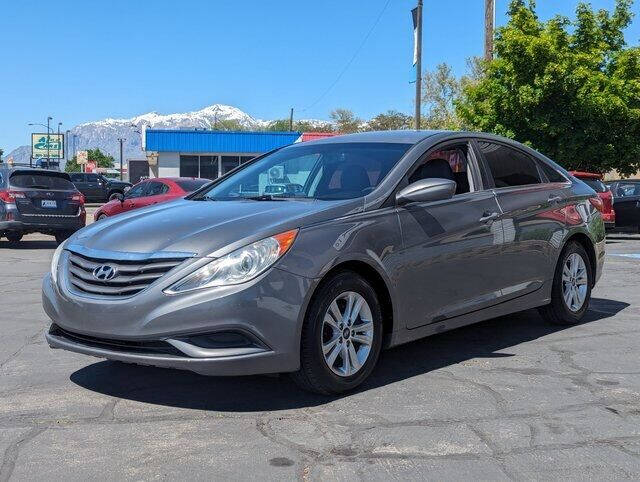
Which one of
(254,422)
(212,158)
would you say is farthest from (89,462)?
(212,158)

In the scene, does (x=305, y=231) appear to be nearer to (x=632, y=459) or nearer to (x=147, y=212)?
(x=147, y=212)

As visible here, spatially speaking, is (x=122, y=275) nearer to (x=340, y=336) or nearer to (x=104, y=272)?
(x=104, y=272)

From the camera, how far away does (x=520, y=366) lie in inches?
210

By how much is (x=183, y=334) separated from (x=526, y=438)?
1874 mm

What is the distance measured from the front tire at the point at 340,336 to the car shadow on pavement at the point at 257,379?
0.16 meters

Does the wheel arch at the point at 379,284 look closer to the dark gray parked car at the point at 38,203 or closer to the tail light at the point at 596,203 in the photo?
the tail light at the point at 596,203

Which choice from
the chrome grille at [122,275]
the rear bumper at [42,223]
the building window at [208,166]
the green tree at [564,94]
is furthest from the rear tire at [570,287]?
the building window at [208,166]

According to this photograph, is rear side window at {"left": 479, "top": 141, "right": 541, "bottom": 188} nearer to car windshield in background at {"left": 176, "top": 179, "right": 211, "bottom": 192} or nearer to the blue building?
car windshield in background at {"left": 176, "top": 179, "right": 211, "bottom": 192}

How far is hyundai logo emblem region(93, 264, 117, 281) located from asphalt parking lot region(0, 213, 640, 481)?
77cm

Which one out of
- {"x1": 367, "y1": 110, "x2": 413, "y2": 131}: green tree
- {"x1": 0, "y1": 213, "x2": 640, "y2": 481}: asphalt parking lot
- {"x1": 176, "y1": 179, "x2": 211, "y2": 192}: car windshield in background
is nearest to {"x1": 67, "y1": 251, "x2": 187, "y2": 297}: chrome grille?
{"x1": 0, "y1": 213, "x2": 640, "y2": 481}: asphalt parking lot

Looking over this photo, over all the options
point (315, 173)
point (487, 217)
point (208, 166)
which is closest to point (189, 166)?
point (208, 166)

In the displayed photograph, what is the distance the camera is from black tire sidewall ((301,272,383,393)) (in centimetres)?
428

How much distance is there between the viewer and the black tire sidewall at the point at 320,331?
4.28 m

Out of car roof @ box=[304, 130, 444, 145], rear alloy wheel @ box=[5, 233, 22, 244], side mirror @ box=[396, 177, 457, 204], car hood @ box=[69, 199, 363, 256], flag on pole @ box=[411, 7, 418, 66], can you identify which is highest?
flag on pole @ box=[411, 7, 418, 66]
